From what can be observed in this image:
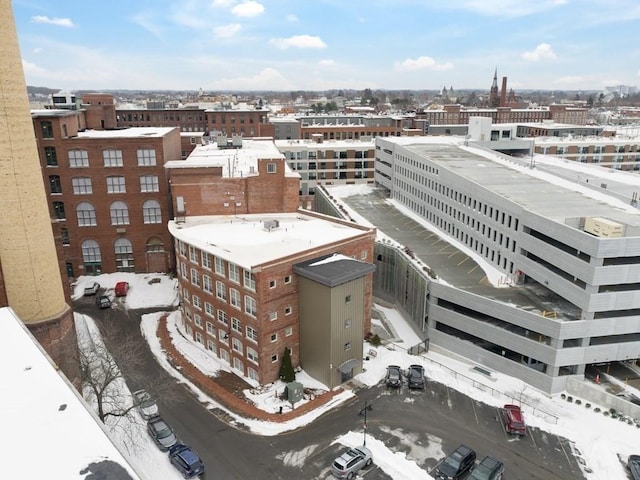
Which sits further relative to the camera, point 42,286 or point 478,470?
point 42,286

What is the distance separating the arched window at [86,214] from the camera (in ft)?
220

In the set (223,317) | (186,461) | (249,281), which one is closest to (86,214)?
(223,317)

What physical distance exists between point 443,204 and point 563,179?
1644 cm

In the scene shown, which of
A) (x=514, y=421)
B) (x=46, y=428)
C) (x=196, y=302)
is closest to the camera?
(x=46, y=428)

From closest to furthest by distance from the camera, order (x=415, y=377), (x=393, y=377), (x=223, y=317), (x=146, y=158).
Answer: (x=393, y=377), (x=415, y=377), (x=223, y=317), (x=146, y=158)

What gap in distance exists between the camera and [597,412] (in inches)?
1610

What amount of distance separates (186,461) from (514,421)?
23.9 meters

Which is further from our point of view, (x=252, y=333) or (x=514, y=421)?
(x=252, y=333)

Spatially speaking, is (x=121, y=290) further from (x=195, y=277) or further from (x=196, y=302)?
(x=195, y=277)

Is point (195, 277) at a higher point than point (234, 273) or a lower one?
lower

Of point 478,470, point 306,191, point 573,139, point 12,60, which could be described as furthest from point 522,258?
point 573,139

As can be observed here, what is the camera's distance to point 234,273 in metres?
42.8

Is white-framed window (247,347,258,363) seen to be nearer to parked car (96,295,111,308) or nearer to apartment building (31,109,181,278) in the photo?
parked car (96,295,111,308)

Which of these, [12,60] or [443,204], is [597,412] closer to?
[443,204]
